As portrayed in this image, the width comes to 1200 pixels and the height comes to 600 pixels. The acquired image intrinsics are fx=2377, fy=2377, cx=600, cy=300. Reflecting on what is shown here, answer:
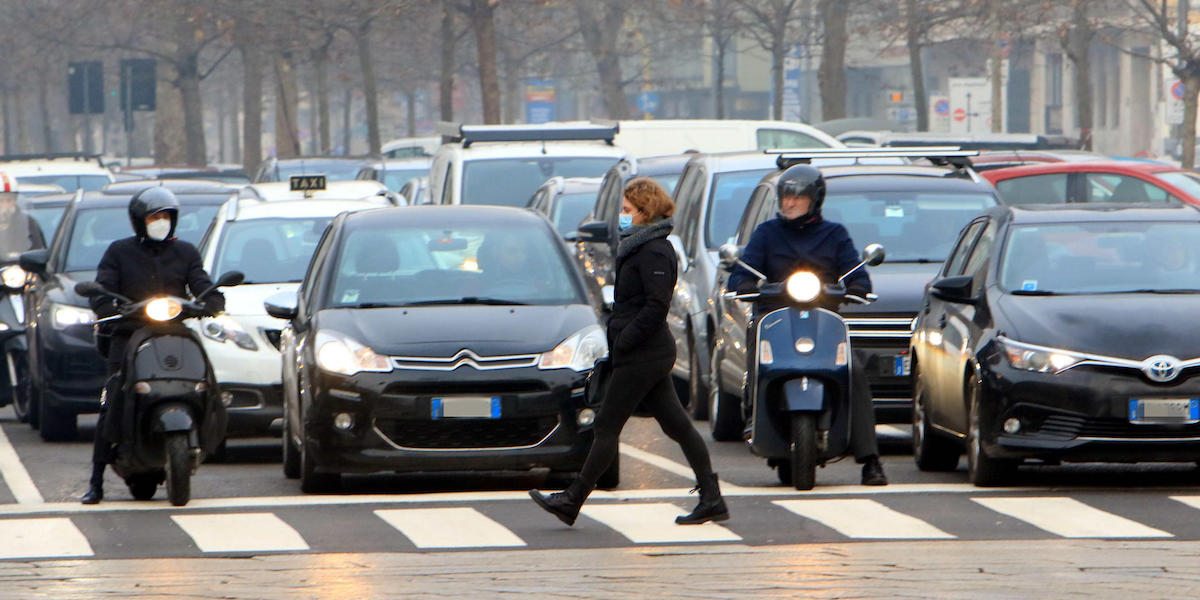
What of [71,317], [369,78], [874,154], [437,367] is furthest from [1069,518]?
[369,78]

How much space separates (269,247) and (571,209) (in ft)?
19.1

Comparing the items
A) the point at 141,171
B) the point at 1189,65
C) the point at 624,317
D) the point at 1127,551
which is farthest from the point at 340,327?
the point at 141,171

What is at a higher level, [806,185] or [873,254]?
[806,185]

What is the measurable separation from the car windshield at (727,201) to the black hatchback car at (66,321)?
3.58 meters

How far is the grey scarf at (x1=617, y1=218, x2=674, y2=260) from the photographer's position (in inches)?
392

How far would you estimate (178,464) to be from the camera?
36.4 feet

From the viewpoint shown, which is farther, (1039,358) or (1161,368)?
(1039,358)

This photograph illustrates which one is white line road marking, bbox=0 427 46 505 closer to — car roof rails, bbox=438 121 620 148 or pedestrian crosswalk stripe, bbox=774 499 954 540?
pedestrian crosswalk stripe, bbox=774 499 954 540

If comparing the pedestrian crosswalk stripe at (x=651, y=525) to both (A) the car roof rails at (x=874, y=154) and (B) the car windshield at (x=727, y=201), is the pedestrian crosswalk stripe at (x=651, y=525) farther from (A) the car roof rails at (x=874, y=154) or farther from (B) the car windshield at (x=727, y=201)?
(B) the car windshield at (x=727, y=201)

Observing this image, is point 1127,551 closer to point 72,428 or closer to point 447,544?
point 447,544

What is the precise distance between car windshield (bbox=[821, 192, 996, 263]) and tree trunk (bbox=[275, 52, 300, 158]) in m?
35.6

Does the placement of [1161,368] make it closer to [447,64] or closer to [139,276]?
[139,276]

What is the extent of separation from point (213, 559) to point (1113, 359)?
425cm

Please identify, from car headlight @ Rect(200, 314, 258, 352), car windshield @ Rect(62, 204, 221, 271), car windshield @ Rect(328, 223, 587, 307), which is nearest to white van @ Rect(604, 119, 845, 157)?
car windshield @ Rect(62, 204, 221, 271)
